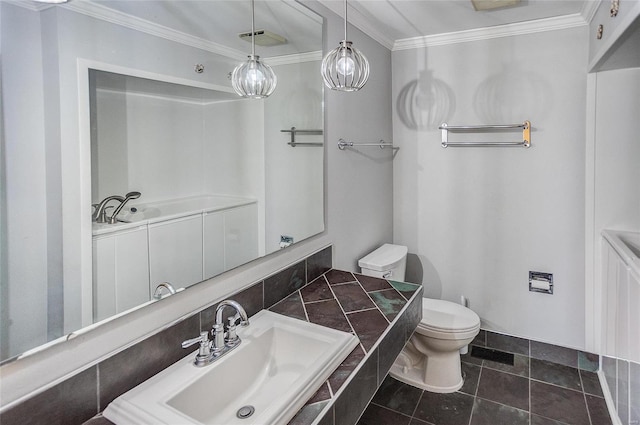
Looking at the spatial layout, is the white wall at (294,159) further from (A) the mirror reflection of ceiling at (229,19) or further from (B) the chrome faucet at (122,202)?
(B) the chrome faucet at (122,202)

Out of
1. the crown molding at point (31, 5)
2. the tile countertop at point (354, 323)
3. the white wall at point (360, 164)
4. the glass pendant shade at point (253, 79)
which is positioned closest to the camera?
the crown molding at point (31, 5)

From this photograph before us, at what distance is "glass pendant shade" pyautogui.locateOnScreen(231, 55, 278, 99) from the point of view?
159 cm

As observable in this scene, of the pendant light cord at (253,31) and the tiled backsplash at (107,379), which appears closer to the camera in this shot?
the tiled backsplash at (107,379)

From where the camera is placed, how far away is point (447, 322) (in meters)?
2.35

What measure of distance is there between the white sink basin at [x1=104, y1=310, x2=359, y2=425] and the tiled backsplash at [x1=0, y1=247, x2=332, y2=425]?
0.03m

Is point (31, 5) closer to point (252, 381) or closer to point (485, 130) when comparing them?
point (252, 381)

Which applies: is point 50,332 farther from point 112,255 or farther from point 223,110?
point 223,110

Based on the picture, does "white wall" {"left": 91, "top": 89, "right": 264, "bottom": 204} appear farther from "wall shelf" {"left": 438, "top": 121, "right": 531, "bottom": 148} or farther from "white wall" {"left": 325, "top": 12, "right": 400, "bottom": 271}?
"wall shelf" {"left": 438, "top": 121, "right": 531, "bottom": 148}

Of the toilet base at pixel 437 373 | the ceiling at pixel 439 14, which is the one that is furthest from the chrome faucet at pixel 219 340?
→ the ceiling at pixel 439 14

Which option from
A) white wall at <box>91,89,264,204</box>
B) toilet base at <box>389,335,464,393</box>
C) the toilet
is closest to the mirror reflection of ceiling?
white wall at <box>91,89,264,204</box>

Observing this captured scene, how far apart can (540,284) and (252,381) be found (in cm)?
218

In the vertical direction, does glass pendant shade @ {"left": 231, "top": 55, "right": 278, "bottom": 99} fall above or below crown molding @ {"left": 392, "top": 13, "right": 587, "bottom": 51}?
below

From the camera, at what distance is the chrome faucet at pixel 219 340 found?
4.05 feet

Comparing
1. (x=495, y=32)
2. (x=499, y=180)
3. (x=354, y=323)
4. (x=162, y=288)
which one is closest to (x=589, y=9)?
(x=495, y=32)
